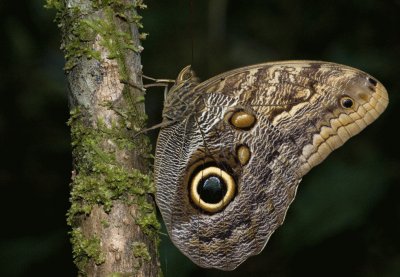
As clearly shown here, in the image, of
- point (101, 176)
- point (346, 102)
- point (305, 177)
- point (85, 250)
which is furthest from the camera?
point (305, 177)

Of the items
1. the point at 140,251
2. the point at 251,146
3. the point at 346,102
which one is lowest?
the point at 140,251

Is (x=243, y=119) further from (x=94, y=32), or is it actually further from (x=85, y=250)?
(x=85, y=250)

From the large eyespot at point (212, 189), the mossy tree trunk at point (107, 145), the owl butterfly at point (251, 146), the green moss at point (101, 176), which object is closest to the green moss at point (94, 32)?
the mossy tree trunk at point (107, 145)

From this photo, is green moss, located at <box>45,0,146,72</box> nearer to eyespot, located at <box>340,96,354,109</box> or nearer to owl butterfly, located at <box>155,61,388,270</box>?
owl butterfly, located at <box>155,61,388,270</box>

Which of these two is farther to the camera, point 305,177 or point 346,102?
point 305,177

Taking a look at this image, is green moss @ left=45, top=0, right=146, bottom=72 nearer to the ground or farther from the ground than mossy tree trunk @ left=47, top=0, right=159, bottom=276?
farther from the ground

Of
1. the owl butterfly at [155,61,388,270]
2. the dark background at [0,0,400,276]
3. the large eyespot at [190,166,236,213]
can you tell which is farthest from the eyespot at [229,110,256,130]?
the dark background at [0,0,400,276]

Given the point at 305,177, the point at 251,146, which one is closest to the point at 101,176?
the point at 251,146
